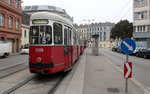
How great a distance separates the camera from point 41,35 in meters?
9.62

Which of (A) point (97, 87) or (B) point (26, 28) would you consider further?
(B) point (26, 28)

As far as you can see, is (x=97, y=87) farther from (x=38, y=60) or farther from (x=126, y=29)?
(x=126, y=29)

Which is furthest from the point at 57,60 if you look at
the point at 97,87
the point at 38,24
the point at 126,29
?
the point at 126,29

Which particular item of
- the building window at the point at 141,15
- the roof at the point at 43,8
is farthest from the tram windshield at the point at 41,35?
the roof at the point at 43,8

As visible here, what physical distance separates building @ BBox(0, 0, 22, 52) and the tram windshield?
A: 83.6 ft

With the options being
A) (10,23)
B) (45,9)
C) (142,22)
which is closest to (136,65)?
(10,23)

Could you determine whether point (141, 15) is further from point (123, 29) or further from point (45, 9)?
point (45, 9)

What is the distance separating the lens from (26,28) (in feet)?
166

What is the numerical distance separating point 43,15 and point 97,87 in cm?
430

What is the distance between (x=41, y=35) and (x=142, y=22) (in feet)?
140

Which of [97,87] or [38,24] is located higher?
[38,24]

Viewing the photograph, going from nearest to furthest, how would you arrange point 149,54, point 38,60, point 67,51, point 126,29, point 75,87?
point 75,87 → point 38,60 → point 67,51 → point 149,54 → point 126,29

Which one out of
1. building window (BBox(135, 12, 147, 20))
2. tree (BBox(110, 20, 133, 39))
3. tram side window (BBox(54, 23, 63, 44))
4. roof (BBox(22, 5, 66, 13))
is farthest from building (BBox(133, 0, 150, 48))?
roof (BBox(22, 5, 66, 13))

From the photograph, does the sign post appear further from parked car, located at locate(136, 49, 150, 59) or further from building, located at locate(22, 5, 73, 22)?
building, located at locate(22, 5, 73, 22)
